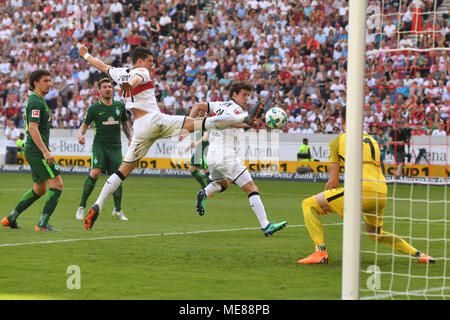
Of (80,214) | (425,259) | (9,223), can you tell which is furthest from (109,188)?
(425,259)

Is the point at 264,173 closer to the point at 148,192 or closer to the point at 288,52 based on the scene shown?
the point at 288,52

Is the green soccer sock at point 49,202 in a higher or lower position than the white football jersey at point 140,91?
lower

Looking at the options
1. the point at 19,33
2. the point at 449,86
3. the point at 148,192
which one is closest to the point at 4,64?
the point at 19,33

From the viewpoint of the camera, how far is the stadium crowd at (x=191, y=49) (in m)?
30.1

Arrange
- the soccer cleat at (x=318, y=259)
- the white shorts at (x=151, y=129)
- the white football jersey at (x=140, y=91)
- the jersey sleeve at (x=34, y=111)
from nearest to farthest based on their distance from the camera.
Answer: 1. the soccer cleat at (x=318, y=259)
2. the white shorts at (x=151, y=129)
3. the white football jersey at (x=140, y=91)
4. the jersey sleeve at (x=34, y=111)

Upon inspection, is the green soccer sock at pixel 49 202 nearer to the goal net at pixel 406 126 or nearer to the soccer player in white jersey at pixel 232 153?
the soccer player in white jersey at pixel 232 153

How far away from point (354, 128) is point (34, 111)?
21.8 feet

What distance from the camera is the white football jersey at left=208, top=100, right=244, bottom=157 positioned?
1269 centimetres

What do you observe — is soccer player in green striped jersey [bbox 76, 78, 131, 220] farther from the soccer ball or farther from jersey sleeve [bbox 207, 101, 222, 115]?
the soccer ball

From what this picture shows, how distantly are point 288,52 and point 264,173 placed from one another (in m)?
5.15

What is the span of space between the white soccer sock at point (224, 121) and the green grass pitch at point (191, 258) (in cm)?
160

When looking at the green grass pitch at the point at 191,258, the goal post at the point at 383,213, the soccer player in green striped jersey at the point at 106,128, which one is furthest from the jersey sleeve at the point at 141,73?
the soccer player in green striped jersey at the point at 106,128

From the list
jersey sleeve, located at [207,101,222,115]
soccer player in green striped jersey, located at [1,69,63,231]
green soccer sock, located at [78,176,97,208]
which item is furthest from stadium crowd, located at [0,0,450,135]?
soccer player in green striped jersey, located at [1,69,63,231]
